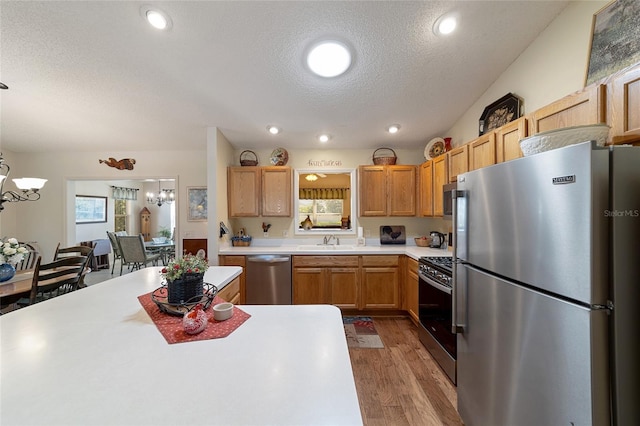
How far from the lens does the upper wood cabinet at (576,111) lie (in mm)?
1250

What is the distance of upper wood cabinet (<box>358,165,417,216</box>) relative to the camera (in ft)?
11.5

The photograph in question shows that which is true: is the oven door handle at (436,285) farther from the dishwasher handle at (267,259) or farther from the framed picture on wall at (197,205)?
the framed picture on wall at (197,205)

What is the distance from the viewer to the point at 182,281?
47.6 inches

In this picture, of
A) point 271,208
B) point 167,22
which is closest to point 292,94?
point 167,22

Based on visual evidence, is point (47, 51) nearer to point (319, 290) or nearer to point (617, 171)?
point (319, 290)

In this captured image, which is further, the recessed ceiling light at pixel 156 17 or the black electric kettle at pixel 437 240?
the black electric kettle at pixel 437 240

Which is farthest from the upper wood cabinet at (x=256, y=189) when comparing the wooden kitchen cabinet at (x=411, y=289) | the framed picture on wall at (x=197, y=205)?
the wooden kitchen cabinet at (x=411, y=289)

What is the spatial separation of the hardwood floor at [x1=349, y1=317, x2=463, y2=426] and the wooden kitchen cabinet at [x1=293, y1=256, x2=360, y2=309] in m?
0.68

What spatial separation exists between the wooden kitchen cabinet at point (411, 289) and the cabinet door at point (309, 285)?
1.05 m

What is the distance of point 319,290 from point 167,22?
10.0 ft

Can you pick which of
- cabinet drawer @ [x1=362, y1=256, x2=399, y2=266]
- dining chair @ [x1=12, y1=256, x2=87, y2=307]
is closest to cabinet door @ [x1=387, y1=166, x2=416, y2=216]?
cabinet drawer @ [x1=362, y1=256, x2=399, y2=266]

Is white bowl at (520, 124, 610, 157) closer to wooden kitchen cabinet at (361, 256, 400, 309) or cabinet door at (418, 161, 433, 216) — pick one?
cabinet door at (418, 161, 433, 216)

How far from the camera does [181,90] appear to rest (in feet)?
8.40

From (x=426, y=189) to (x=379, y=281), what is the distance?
1.39 meters
